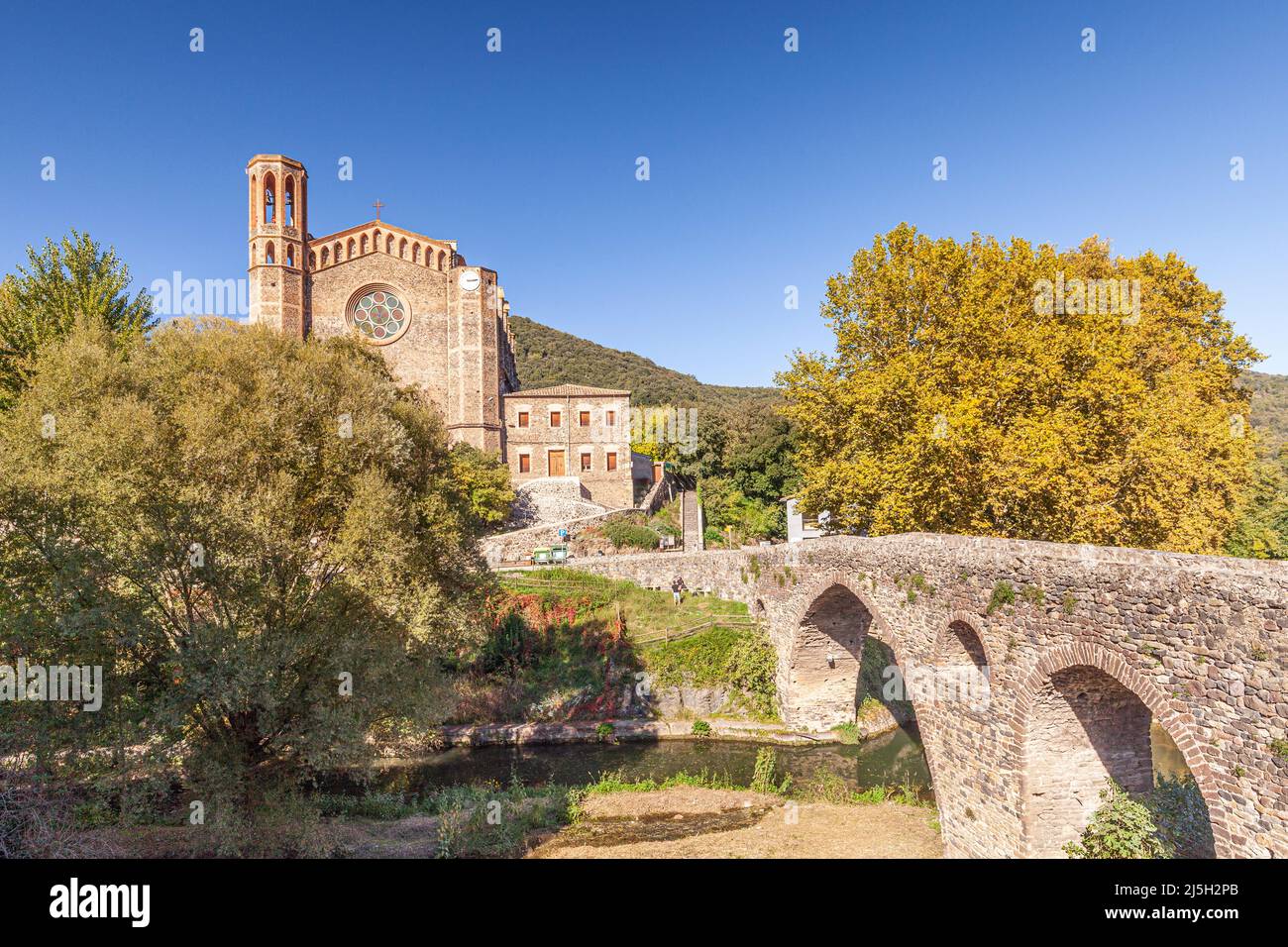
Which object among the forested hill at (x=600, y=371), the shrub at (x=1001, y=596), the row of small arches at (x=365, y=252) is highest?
the forested hill at (x=600, y=371)

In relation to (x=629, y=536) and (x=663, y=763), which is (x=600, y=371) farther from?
(x=663, y=763)

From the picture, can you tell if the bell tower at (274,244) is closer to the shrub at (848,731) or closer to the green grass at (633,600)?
the green grass at (633,600)

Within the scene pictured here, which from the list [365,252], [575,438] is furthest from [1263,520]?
[365,252]

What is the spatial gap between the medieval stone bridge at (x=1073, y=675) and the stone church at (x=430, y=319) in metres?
30.0

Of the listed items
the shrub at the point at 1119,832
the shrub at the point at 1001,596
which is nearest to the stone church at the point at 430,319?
the shrub at the point at 1001,596

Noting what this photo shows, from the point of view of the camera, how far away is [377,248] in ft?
145

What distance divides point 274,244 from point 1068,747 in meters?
47.2

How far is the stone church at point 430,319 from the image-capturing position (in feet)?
136

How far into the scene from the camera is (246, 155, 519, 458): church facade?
1677 inches

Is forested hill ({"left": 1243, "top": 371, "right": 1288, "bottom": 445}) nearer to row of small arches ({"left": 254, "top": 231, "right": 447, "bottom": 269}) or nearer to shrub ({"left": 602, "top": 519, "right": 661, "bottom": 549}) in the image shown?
shrub ({"left": 602, "top": 519, "right": 661, "bottom": 549})

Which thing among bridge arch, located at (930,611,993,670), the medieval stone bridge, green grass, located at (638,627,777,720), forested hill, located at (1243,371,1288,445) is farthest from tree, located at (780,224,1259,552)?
forested hill, located at (1243,371,1288,445)

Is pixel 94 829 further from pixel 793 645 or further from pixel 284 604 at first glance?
pixel 793 645

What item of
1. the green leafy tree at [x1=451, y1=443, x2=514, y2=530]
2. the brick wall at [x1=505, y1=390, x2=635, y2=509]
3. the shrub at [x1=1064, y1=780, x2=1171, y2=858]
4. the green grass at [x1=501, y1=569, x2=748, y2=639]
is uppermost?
the brick wall at [x1=505, y1=390, x2=635, y2=509]

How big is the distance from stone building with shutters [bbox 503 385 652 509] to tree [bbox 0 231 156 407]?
24.0 m
